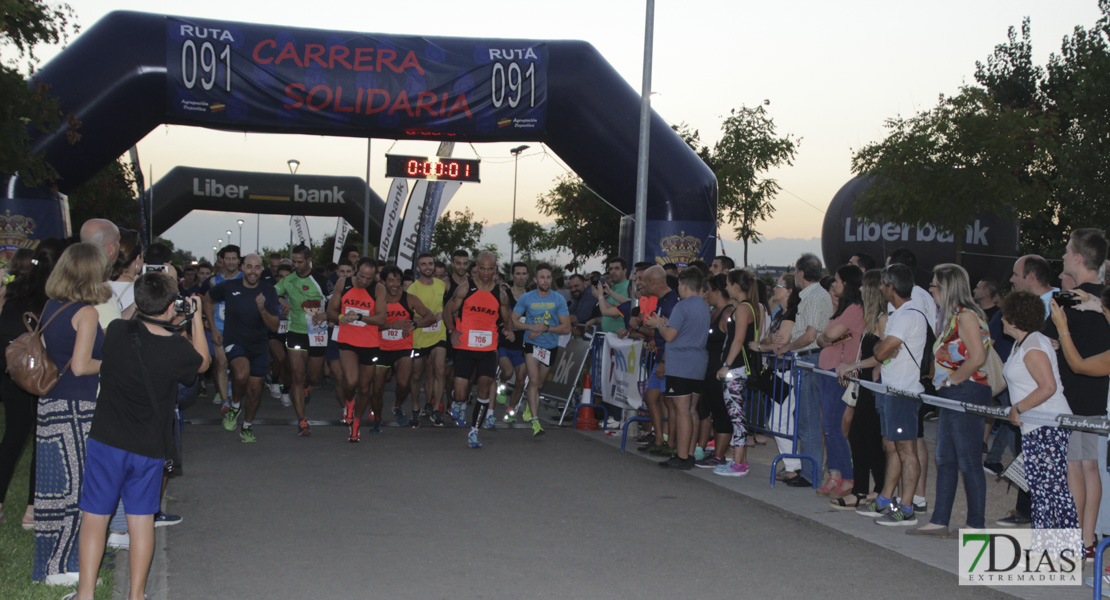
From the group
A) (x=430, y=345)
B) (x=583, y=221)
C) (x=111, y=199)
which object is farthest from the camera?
(x=583, y=221)

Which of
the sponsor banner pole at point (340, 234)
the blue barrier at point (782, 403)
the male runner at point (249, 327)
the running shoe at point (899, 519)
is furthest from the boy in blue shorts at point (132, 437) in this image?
the sponsor banner pole at point (340, 234)

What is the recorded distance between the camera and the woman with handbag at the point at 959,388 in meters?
6.71

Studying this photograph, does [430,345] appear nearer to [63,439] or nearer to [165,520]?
[165,520]

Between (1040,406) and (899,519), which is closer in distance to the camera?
(1040,406)

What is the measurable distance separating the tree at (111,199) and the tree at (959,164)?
20992mm

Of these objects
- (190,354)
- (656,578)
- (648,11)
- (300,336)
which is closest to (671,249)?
(648,11)

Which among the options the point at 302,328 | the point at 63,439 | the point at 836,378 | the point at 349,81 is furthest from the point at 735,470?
the point at 349,81

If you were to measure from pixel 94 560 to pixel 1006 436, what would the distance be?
25.1 feet

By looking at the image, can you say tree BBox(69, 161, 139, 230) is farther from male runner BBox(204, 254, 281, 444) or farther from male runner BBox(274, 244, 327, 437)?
male runner BBox(204, 254, 281, 444)

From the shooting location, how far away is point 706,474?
9.45 meters

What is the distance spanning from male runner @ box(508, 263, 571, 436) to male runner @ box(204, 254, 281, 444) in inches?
112

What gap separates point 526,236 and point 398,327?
72.2m

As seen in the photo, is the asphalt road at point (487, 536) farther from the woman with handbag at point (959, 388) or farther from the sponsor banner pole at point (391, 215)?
the sponsor banner pole at point (391, 215)

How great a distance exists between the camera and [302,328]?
11.6 metres
